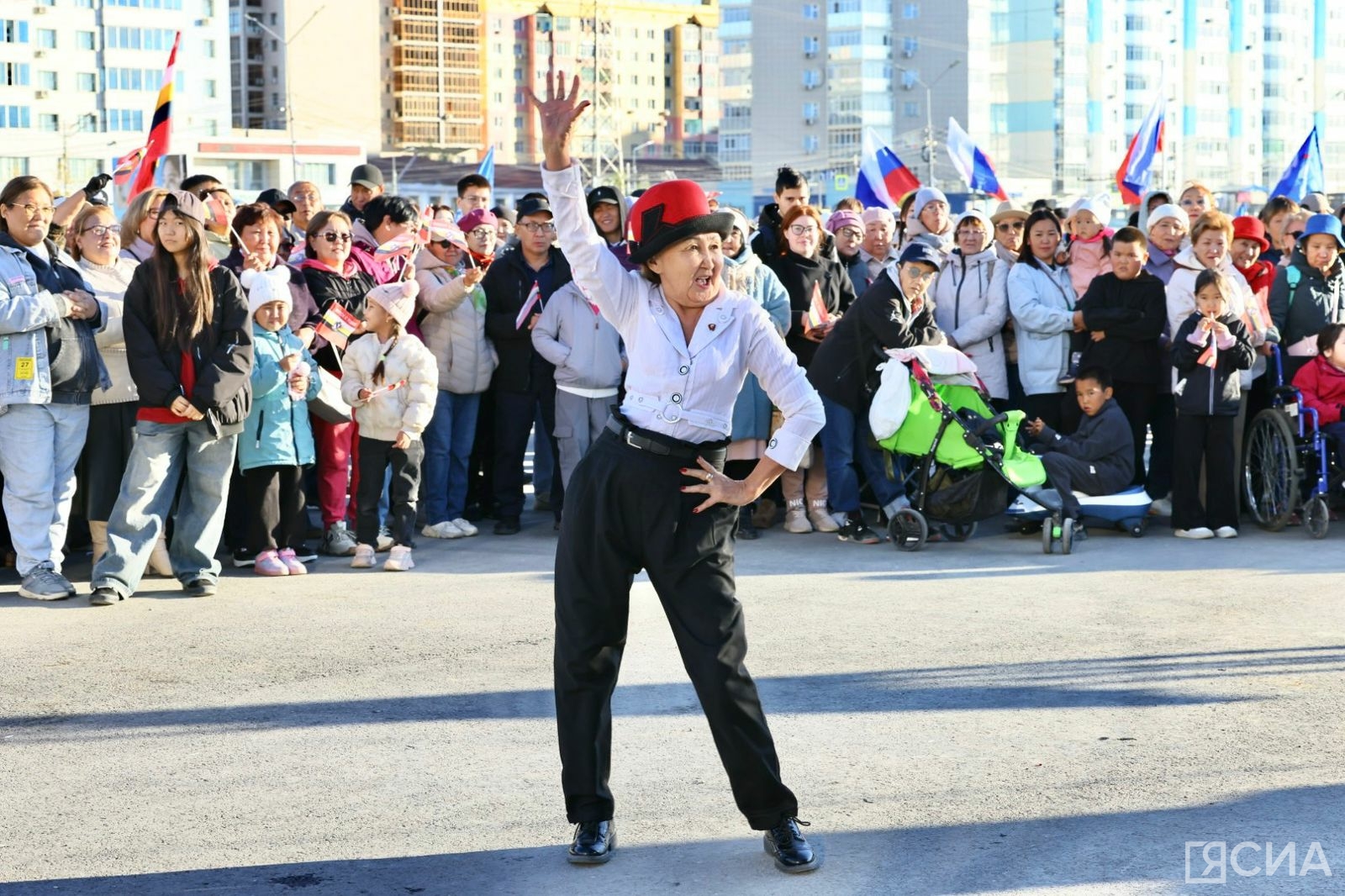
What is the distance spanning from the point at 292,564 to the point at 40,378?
5.81 feet

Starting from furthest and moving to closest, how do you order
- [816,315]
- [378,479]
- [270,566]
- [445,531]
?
[816,315] → [445,531] → [378,479] → [270,566]

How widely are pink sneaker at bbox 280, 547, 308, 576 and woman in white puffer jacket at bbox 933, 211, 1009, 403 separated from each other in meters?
4.62

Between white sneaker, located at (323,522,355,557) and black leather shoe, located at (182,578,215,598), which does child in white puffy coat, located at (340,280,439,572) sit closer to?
white sneaker, located at (323,522,355,557)

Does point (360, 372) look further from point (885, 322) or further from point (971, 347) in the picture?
point (971, 347)

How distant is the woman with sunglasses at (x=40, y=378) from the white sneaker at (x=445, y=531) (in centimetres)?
259

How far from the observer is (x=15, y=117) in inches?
4350

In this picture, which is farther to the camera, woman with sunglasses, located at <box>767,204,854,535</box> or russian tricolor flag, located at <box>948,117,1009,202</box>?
russian tricolor flag, located at <box>948,117,1009,202</box>

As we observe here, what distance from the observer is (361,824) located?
17.7 feet

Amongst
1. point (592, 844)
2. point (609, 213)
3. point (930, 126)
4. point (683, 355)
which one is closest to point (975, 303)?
point (609, 213)

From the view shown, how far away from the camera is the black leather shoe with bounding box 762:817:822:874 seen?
495 centimetres

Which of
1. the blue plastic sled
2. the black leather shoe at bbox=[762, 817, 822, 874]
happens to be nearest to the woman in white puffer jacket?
the blue plastic sled

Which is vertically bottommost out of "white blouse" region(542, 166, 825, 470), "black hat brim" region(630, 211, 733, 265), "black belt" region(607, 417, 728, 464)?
"black belt" region(607, 417, 728, 464)

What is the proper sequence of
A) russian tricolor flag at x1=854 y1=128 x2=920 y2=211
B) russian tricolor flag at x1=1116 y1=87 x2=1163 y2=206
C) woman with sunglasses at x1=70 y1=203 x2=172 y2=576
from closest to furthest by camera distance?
woman with sunglasses at x1=70 y1=203 x2=172 y2=576 → russian tricolor flag at x1=1116 y1=87 x2=1163 y2=206 → russian tricolor flag at x1=854 y1=128 x2=920 y2=211

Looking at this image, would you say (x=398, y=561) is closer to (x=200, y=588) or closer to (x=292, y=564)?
(x=292, y=564)
